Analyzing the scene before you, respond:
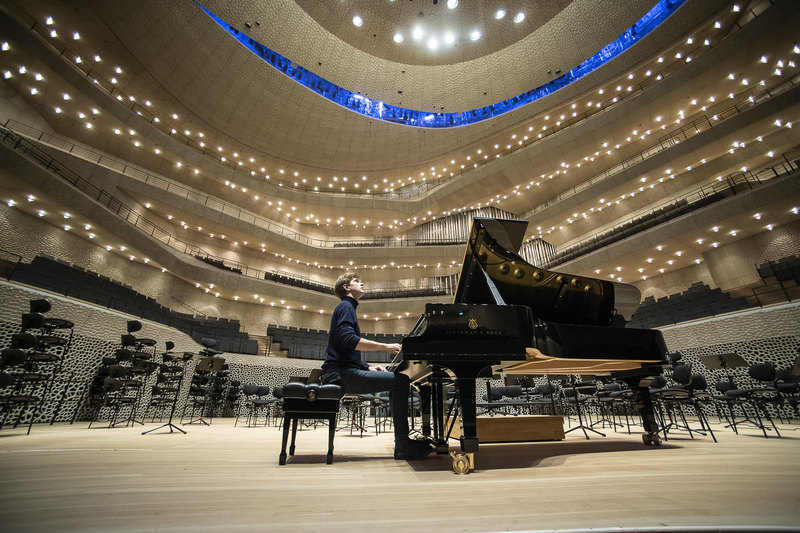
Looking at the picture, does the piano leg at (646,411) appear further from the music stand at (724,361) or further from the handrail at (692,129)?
the handrail at (692,129)

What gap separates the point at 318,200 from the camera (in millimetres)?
17922

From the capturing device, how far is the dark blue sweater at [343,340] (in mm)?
2414

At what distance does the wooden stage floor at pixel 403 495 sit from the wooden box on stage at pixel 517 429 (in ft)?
4.36

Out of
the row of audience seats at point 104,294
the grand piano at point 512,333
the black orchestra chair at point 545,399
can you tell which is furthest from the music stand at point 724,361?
the row of audience seats at point 104,294

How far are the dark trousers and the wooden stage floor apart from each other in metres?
0.27

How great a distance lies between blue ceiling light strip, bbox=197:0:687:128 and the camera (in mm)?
12820

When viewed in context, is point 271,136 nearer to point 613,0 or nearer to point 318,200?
point 318,200

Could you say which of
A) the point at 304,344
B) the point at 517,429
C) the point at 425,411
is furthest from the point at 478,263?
the point at 304,344

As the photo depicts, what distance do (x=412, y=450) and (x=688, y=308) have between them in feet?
36.4

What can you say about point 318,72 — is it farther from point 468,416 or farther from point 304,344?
point 468,416

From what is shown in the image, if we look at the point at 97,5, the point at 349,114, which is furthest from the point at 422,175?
the point at 97,5

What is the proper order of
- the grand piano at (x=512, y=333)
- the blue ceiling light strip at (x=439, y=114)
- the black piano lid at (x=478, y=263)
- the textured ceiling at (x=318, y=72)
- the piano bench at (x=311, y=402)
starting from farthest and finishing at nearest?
the blue ceiling light strip at (x=439, y=114), the textured ceiling at (x=318, y=72), the black piano lid at (x=478, y=263), the piano bench at (x=311, y=402), the grand piano at (x=512, y=333)

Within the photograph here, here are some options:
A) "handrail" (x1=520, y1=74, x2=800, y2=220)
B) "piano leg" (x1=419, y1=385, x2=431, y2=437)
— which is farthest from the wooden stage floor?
"handrail" (x1=520, y1=74, x2=800, y2=220)

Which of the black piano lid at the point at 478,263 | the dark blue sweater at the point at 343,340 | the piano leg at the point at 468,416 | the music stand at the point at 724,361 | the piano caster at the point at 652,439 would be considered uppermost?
the black piano lid at the point at 478,263
